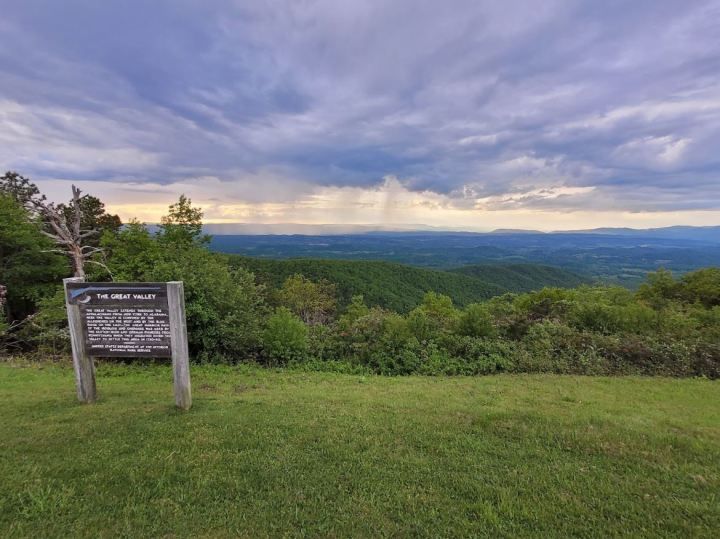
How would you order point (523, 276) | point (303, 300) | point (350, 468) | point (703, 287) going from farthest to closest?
point (523, 276), point (303, 300), point (703, 287), point (350, 468)

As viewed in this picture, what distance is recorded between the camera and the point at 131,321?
6039 millimetres

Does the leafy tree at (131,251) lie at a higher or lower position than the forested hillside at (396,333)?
higher

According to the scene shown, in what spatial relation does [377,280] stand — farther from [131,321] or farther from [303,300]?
[131,321]

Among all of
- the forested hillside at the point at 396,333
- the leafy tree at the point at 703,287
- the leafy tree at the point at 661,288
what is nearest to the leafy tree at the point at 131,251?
the forested hillside at the point at 396,333

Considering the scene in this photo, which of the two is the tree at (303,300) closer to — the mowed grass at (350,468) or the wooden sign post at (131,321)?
the wooden sign post at (131,321)

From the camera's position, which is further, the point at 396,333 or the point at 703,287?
the point at 703,287

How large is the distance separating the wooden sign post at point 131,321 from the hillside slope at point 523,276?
411 feet

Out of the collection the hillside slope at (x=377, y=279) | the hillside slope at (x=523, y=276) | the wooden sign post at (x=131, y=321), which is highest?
the wooden sign post at (x=131, y=321)

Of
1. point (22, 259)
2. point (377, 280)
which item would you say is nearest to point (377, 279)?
point (377, 280)

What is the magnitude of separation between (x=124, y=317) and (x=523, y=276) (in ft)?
467

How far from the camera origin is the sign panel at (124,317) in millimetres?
5961

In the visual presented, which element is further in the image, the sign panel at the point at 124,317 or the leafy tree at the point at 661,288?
the leafy tree at the point at 661,288

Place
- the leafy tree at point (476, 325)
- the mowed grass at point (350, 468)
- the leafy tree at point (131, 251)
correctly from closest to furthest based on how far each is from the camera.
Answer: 1. the mowed grass at point (350, 468)
2. the leafy tree at point (476, 325)
3. the leafy tree at point (131, 251)

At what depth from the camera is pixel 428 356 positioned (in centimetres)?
1261
